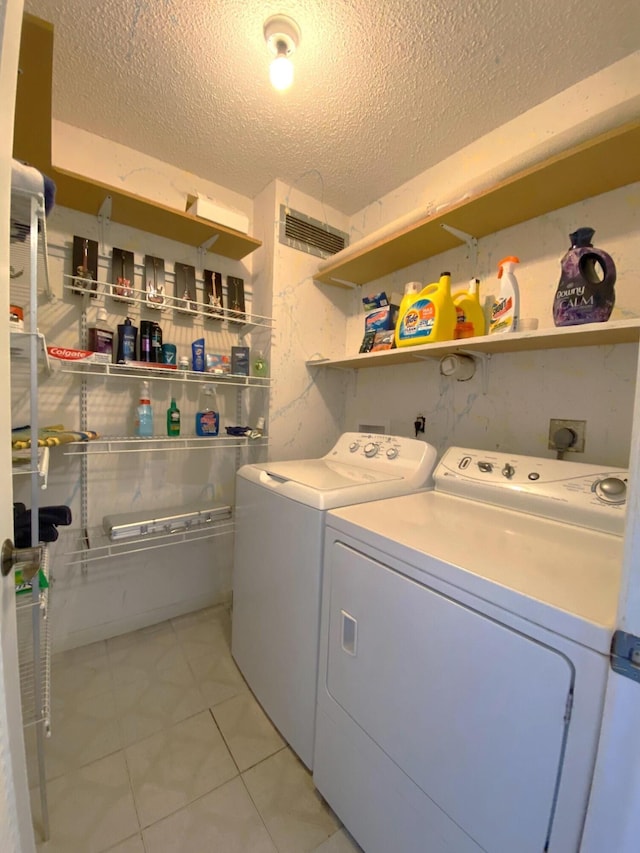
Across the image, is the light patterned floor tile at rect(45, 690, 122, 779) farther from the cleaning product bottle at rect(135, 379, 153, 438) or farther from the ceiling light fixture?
Answer: the ceiling light fixture

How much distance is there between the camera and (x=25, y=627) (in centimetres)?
156

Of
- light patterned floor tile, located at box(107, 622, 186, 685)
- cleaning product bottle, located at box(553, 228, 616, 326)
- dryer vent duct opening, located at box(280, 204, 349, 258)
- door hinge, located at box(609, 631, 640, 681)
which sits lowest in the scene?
light patterned floor tile, located at box(107, 622, 186, 685)

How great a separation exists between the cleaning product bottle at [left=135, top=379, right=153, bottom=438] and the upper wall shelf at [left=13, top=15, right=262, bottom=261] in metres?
0.81

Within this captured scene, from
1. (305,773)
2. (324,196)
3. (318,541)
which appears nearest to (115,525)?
(318,541)

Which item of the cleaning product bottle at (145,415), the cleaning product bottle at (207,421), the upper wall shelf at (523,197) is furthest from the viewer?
the cleaning product bottle at (207,421)

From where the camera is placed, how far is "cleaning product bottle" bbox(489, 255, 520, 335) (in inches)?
49.5

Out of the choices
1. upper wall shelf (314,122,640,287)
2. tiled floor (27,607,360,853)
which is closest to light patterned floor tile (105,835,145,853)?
tiled floor (27,607,360,853)

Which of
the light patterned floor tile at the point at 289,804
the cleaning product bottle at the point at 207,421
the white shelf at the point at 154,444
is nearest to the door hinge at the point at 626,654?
the light patterned floor tile at the point at 289,804

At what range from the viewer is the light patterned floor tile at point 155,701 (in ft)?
4.47

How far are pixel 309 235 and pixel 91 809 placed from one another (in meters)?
2.71

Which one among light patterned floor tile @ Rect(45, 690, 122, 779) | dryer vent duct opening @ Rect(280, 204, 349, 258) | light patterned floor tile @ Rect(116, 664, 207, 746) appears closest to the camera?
light patterned floor tile @ Rect(45, 690, 122, 779)

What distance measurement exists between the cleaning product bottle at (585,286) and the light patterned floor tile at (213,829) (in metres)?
1.85

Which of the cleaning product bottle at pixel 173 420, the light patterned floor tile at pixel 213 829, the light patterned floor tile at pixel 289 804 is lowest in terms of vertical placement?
the light patterned floor tile at pixel 289 804

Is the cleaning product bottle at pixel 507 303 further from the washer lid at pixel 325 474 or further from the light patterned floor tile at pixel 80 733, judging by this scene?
the light patterned floor tile at pixel 80 733
